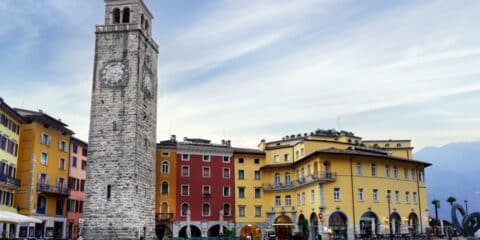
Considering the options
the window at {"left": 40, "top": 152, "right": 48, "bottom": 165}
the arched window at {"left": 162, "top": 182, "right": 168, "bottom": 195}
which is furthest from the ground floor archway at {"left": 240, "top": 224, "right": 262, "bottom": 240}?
the window at {"left": 40, "top": 152, "right": 48, "bottom": 165}

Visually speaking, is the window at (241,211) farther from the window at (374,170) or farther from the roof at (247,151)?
the window at (374,170)

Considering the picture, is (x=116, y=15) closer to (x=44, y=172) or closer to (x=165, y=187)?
(x=44, y=172)

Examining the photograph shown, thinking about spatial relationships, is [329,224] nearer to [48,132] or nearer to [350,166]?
[350,166]

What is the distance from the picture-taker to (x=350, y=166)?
5191 centimetres

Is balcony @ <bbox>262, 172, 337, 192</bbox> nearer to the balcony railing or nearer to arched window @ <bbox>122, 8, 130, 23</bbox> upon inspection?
arched window @ <bbox>122, 8, 130, 23</bbox>

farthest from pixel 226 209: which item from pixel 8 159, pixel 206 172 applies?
pixel 8 159

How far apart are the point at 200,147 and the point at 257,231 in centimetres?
1372

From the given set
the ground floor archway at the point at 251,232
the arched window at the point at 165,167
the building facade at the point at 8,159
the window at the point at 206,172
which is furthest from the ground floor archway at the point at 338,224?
the building facade at the point at 8,159


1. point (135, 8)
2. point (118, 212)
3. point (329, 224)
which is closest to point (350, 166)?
point (329, 224)

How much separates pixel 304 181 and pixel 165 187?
58.0ft

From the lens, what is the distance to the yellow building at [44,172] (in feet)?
157

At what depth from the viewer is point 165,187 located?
6075 centimetres

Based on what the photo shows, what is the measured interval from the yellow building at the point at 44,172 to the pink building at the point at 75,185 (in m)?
1.45

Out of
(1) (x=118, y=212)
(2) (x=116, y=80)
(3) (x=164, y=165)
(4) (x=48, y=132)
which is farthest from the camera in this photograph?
(3) (x=164, y=165)
